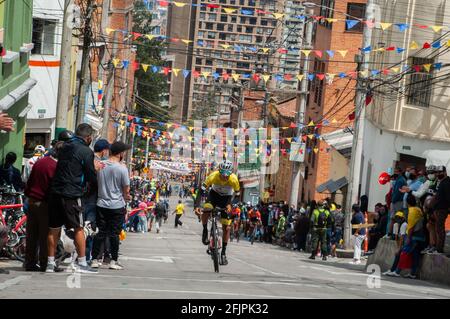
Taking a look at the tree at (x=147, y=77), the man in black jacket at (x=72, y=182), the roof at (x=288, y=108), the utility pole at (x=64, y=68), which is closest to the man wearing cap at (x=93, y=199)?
the man in black jacket at (x=72, y=182)

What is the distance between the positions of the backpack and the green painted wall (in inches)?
386

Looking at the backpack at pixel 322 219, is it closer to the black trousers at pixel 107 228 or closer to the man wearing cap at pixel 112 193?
the black trousers at pixel 107 228

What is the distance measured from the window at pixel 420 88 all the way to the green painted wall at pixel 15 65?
15.7 meters

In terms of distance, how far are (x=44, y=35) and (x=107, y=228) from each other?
20672 mm

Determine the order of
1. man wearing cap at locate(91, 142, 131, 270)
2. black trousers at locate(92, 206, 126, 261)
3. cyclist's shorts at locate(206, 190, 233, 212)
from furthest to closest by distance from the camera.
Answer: cyclist's shorts at locate(206, 190, 233, 212) < black trousers at locate(92, 206, 126, 261) < man wearing cap at locate(91, 142, 131, 270)

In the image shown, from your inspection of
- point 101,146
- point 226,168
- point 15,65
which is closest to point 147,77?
point 15,65

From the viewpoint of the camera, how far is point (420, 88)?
38.8m

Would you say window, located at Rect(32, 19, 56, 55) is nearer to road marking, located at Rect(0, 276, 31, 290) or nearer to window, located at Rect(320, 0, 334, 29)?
road marking, located at Rect(0, 276, 31, 290)

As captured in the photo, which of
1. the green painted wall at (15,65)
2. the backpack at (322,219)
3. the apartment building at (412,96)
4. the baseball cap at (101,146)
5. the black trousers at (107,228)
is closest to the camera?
the black trousers at (107,228)

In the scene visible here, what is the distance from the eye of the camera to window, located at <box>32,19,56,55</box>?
35062 mm

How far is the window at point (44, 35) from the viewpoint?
1380 inches

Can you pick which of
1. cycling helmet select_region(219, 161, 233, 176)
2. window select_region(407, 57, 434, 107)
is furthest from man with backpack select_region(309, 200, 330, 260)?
cycling helmet select_region(219, 161, 233, 176)

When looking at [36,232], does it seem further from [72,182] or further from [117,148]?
[117,148]
